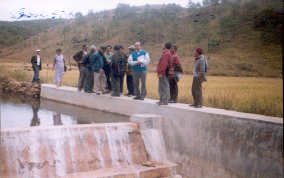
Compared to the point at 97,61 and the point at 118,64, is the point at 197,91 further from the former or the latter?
the point at 97,61

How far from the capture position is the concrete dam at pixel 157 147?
492cm

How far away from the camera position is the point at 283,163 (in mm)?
4582

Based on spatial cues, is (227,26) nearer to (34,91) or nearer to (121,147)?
(34,91)

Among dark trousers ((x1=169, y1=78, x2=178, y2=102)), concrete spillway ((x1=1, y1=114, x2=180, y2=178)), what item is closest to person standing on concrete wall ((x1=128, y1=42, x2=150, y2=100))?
dark trousers ((x1=169, y1=78, x2=178, y2=102))

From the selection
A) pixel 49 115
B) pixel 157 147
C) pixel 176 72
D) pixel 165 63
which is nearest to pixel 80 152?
pixel 157 147

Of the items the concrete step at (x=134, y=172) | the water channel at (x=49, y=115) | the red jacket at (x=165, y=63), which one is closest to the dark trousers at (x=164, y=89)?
the red jacket at (x=165, y=63)

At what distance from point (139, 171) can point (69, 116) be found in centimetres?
406

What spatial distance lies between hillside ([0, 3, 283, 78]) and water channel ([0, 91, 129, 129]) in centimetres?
176

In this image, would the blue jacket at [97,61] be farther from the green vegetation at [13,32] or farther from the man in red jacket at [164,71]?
the man in red jacket at [164,71]

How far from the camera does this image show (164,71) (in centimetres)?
722

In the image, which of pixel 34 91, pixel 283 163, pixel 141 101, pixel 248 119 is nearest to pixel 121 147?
pixel 141 101

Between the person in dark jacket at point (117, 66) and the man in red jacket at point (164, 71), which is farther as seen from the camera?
the person in dark jacket at point (117, 66)

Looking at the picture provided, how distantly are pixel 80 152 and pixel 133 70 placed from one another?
3637 mm

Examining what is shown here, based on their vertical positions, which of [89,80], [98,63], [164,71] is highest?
[98,63]
